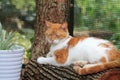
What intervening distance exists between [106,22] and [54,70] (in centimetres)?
139

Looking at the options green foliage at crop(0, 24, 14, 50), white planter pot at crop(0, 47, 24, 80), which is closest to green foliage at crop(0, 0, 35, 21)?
green foliage at crop(0, 24, 14, 50)

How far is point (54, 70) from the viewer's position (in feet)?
10.2

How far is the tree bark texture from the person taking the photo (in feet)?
Result: 11.6

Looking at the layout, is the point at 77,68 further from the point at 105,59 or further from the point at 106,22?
the point at 106,22

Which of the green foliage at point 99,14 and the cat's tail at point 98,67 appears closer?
the cat's tail at point 98,67

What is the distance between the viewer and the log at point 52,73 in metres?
2.73

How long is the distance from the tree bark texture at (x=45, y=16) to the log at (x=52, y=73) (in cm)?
26

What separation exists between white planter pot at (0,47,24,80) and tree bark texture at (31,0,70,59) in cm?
49

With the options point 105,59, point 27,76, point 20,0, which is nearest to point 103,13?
point 27,76

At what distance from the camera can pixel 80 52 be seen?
3.01 metres

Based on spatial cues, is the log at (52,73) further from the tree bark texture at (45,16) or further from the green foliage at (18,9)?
the green foliage at (18,9)

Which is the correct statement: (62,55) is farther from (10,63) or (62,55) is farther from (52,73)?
(10,63)

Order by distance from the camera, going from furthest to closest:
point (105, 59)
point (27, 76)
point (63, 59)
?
point (27, 76) < point (63, 59) < point (105, 59)

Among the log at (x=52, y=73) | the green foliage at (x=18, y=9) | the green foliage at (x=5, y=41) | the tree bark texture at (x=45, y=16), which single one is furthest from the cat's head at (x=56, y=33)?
the green foliage at (x=18, y=9)
